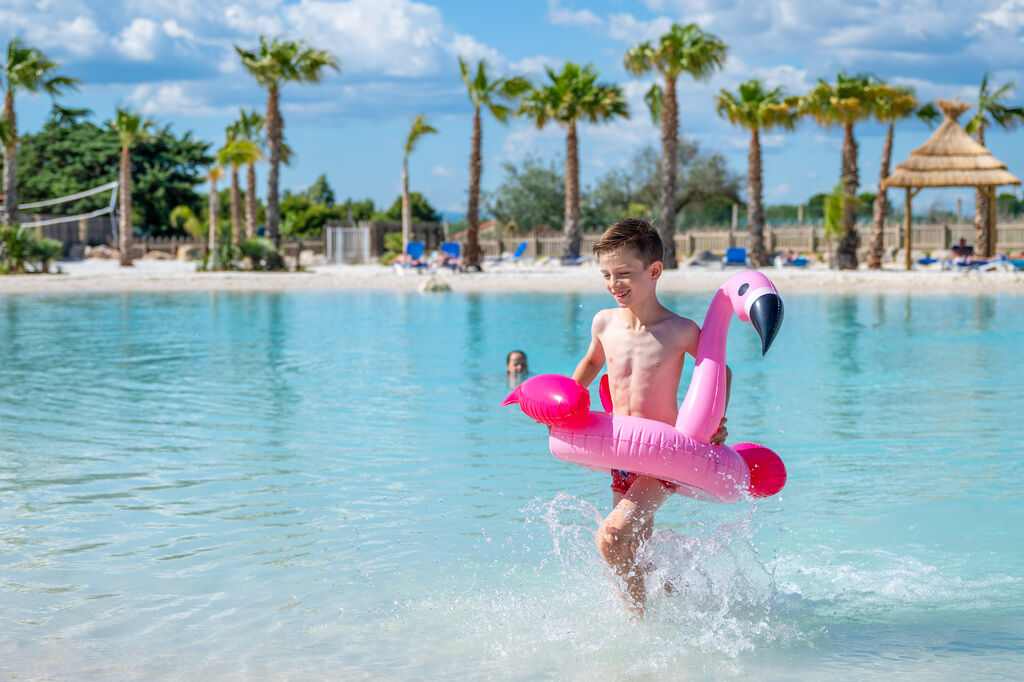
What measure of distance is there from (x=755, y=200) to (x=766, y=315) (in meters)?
33.8

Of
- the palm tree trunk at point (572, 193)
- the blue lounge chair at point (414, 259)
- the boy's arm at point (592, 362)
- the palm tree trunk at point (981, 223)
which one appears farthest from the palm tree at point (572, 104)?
the boy's arm at point (592, 362)

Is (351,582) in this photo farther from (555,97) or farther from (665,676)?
(555,97)

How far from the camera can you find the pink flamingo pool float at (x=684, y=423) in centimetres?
384

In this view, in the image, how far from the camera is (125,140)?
36.4 m

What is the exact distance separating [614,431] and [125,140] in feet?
118

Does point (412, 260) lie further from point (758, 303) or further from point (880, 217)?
point (758, 303)

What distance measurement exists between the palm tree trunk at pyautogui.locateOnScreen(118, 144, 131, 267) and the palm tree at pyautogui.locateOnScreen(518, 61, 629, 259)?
44.0 ft

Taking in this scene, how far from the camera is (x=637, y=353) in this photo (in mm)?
4023

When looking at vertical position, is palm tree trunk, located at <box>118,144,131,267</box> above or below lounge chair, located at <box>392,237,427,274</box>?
above

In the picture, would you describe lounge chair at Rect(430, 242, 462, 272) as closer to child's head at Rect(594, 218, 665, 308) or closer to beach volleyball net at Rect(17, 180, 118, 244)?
beach volleyball net at Rect(17, 180, 118, 244)

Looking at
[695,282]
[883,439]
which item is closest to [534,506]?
[883,439]

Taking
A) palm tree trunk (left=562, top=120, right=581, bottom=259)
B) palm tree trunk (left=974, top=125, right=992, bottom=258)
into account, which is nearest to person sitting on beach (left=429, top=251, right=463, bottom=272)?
palm tree trunk (left=562, top=120, right=581, bottom=259)

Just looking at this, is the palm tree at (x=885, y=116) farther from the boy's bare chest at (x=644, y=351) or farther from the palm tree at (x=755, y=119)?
the boy's bare chest at (x=644, y=351)

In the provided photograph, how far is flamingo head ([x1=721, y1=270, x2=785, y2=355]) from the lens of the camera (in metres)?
3.79
